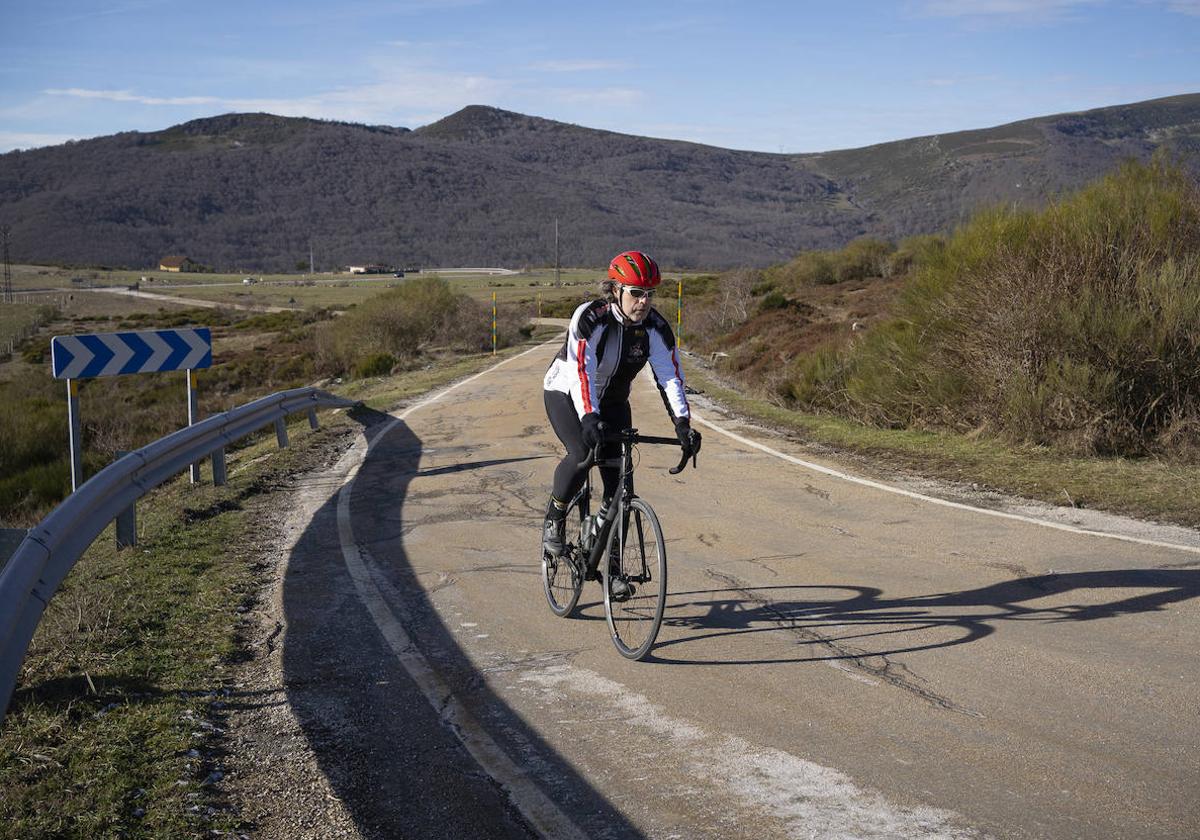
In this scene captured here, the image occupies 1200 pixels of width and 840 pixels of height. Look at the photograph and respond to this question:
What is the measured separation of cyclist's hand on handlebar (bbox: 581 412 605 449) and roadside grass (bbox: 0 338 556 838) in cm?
217

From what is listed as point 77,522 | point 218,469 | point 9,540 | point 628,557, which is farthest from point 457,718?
point 218,469

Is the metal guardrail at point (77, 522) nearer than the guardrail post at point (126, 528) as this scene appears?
Yes

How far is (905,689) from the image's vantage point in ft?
17.2

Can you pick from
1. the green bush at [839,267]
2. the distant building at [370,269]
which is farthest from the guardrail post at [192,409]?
the distant building at [370,269]

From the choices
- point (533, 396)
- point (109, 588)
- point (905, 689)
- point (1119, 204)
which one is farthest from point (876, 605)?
point (533, 396)

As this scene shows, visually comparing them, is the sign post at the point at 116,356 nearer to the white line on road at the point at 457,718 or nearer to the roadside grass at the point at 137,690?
the roadside grass at the point at 137,690

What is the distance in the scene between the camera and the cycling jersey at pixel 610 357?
6.01 m

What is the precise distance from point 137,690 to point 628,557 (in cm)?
259

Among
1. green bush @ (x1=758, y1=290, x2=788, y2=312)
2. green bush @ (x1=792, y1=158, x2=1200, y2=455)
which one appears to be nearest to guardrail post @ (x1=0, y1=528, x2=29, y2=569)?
green bush @ (x1=792, y1=158, x2=1200, y2=455)

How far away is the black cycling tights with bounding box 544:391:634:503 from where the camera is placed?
6316 mm

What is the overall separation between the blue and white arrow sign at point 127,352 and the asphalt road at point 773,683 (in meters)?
2.43

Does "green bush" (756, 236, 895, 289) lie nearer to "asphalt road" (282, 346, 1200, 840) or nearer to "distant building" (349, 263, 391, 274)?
"asphalt road" (282, 346, 1200, 840)

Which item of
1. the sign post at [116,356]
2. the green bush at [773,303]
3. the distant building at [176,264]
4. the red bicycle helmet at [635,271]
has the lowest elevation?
the sign post at [116,356]

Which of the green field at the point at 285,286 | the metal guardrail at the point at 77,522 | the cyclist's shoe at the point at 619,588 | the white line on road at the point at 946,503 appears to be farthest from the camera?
the green field at the point at 285,286
